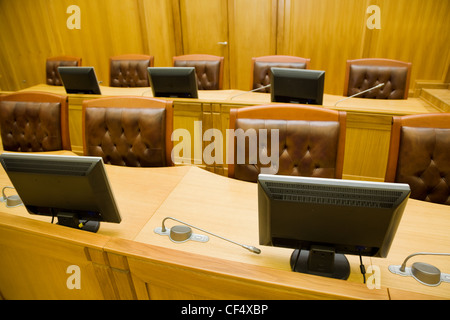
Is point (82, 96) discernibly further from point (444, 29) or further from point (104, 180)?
point (444, 29)

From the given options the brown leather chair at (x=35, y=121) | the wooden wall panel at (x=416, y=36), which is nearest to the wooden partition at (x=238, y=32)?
the wooden wall panel at (x=416, y=36)

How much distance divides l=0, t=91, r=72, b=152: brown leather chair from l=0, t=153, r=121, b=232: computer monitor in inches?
35.5

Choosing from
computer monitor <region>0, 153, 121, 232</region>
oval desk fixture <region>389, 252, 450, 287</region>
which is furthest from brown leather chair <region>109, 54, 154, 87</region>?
oval desk fixture <region>389, 252, 450, 287</region>

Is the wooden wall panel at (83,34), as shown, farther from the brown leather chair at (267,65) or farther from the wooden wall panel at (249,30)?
the brown leather chair at (267,65)

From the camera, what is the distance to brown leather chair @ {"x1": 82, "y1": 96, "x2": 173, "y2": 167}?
67.1 inches

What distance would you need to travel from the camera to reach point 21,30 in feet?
16.9

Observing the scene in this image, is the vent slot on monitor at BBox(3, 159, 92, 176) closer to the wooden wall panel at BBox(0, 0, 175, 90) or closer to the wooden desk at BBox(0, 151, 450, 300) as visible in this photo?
the wooden desk at BBox(0, 151, 450, 300)

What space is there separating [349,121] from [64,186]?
1.98 metres

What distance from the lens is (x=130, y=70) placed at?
3.50 meters

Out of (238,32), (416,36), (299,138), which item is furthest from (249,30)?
(299,138)

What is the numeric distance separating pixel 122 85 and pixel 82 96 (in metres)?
0.87

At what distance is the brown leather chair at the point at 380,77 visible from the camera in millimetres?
2682

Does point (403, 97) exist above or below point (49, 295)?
above

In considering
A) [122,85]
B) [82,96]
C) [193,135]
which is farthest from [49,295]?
[122,85]
